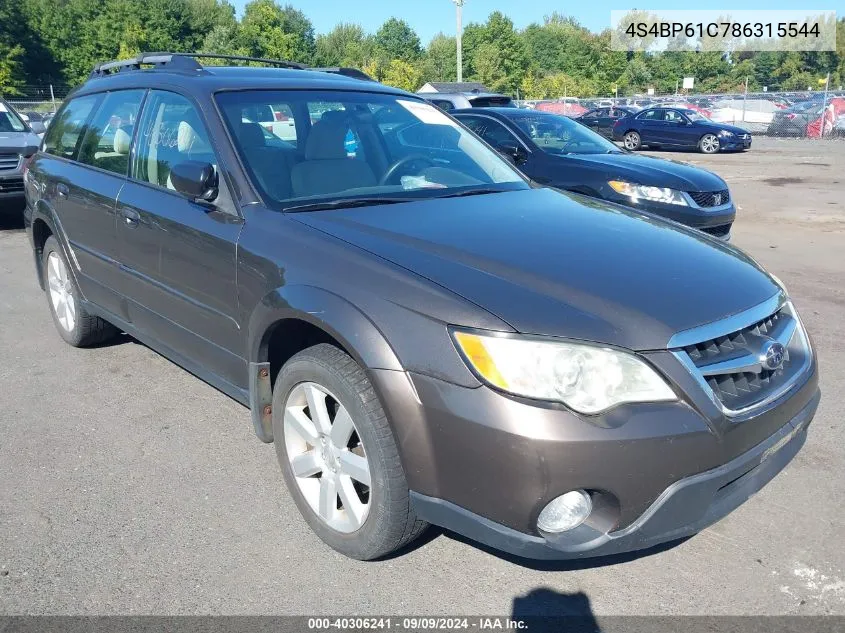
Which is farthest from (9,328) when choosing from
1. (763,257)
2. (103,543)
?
(763,257)

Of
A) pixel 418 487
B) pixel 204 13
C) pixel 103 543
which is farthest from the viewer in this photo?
pixel 204 13

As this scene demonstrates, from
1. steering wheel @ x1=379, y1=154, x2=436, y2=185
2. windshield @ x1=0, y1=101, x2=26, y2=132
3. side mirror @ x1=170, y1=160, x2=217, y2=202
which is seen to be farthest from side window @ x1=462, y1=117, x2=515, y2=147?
windshield @ x1=0, y1=101, x2=26, y2=132

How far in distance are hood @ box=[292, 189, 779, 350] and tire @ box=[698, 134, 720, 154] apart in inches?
841

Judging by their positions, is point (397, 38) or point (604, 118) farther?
point (397, 38)

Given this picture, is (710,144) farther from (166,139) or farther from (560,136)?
(166,139)

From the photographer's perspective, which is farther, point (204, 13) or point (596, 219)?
point (204, 13)

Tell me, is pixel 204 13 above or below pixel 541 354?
above

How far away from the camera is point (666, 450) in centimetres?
215

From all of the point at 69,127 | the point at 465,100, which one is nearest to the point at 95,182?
the point at 69,127

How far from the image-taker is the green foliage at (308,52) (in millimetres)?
65062

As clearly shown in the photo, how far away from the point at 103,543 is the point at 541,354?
1884mm

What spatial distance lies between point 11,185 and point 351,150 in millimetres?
8253

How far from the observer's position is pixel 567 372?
2.17 meters

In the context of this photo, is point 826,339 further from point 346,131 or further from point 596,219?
point 346,131
